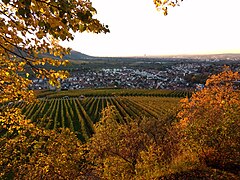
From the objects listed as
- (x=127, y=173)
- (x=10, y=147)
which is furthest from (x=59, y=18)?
(x=127, y=173)

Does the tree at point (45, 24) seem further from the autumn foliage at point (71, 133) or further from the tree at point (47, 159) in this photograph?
the tree at point (47, 159)

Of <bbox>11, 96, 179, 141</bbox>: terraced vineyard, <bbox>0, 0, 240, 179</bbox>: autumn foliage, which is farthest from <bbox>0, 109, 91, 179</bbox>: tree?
<bbox>11, 96, 179, 141</bbox>: terraced vineyard

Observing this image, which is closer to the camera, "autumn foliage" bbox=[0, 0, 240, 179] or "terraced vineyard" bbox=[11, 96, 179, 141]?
"autumn foliage" bbox=[0, 0, 240, 179]

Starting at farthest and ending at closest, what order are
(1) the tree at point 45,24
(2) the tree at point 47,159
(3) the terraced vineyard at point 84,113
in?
(3) the terraced vineyard at point 84,113 → (2) the tree at point 47,159 → (1) the tree at point 45,24

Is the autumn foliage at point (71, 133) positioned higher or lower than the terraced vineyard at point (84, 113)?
higher

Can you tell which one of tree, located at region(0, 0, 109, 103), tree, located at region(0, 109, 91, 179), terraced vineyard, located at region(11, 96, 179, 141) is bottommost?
terraced vineyard, located at region(11, 96, 179, 141)

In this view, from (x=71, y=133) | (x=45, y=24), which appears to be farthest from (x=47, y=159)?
(x=45, y=24)

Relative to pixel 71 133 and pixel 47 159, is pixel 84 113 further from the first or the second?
pixel 47 159

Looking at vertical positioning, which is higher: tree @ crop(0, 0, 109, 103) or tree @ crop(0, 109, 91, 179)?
tree @ crop(0, 0, 109, 103)

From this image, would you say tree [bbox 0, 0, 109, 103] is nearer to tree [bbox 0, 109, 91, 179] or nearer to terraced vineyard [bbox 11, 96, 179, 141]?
tree [bbox 0, 109, 91, 179]

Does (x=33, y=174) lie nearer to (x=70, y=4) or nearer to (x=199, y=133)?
(x=199, y=133)

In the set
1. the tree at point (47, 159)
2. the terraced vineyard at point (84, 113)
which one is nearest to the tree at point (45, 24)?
the tree at point (47, 159)

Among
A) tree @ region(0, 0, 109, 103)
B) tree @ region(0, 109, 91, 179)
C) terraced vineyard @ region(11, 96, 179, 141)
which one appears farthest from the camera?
terraced vineyard @ region(11, 96, 179, 141)

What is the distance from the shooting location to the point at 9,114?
876 centimetres
